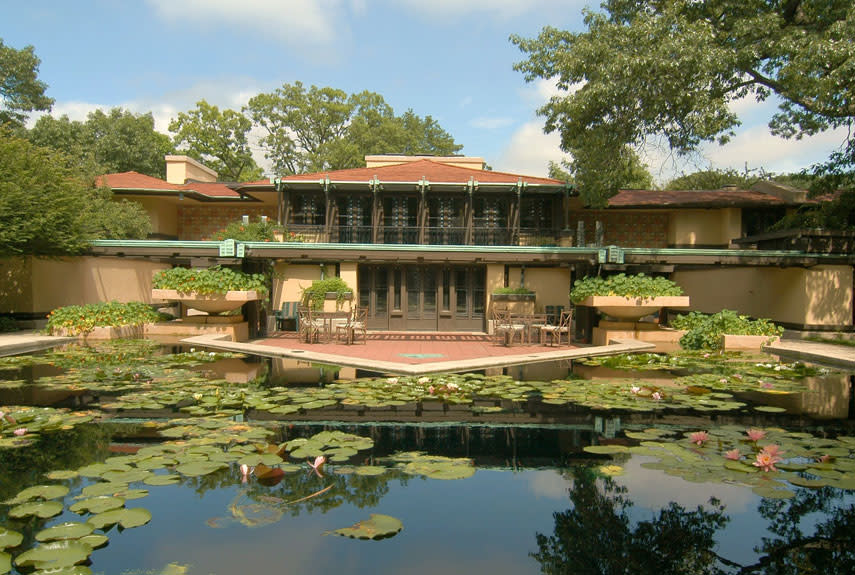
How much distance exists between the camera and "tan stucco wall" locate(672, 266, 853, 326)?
16203 millimetres

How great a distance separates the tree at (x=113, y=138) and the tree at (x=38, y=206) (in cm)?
1769

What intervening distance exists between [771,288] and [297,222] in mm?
16719

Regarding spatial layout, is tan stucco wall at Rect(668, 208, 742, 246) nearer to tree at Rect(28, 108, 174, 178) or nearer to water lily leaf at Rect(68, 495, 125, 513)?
water lily leaf at Rect(68, 495, 125, 513)

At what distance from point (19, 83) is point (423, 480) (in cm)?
4302

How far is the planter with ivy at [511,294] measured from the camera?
18406mm

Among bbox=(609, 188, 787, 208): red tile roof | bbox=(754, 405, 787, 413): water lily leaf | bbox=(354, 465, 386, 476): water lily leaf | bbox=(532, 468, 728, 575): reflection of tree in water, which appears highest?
bbox=(609, 188, 787, 208): red tile roof

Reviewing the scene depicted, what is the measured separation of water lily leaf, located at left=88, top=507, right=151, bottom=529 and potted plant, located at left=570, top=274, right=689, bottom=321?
1274cm

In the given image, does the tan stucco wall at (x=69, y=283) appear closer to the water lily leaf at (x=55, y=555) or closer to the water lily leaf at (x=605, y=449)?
the water lily leaf at (x=55, y=555)

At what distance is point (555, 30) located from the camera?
17625 mm

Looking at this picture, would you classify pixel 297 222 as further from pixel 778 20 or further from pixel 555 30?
pixel 778 20

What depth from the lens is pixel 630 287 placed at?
14695 millimetres

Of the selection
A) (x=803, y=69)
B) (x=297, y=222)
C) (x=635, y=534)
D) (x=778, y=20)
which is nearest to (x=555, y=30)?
(x=778, y=20)

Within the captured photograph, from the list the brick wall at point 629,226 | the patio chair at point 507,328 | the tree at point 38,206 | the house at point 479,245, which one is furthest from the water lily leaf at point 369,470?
the brick wall at point 629,226

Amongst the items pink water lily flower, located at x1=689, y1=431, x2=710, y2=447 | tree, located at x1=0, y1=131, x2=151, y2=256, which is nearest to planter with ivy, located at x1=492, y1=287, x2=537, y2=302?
tree, located at x1=0, y1=131, x2=151, y2=256
